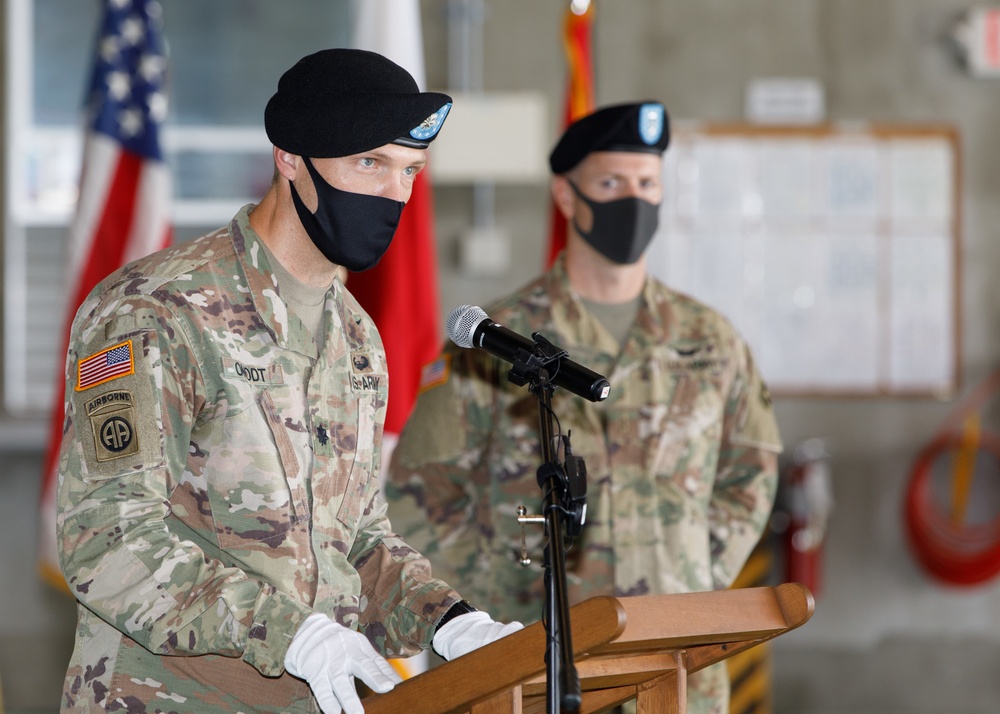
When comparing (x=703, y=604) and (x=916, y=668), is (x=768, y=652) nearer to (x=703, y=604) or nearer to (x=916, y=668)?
(x=916, y=668)

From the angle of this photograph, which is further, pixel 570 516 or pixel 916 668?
pixel 916 668

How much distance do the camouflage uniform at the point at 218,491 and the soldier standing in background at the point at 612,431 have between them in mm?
783

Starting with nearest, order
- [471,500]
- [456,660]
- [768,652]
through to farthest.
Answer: [456,660], [471,500], [768,652]

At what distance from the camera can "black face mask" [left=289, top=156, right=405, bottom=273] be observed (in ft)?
5.01

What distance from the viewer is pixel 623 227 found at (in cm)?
245

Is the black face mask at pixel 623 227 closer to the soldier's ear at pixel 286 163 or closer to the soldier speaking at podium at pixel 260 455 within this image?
the soldier speaking at podium at pixel 260 455

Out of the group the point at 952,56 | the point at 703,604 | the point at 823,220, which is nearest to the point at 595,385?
the point at 703,604

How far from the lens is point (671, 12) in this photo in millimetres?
4840

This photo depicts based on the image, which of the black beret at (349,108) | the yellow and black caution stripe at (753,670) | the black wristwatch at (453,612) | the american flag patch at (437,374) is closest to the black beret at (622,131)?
the american flag patch at (437,374)

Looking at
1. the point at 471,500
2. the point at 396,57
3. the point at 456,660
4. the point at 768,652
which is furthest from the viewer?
the point at 768,652

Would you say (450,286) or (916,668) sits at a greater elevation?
(450,286)

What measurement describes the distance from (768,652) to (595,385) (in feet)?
12.1

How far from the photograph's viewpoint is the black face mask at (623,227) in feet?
8.03

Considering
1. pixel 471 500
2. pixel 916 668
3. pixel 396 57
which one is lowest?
pixel 916 668
